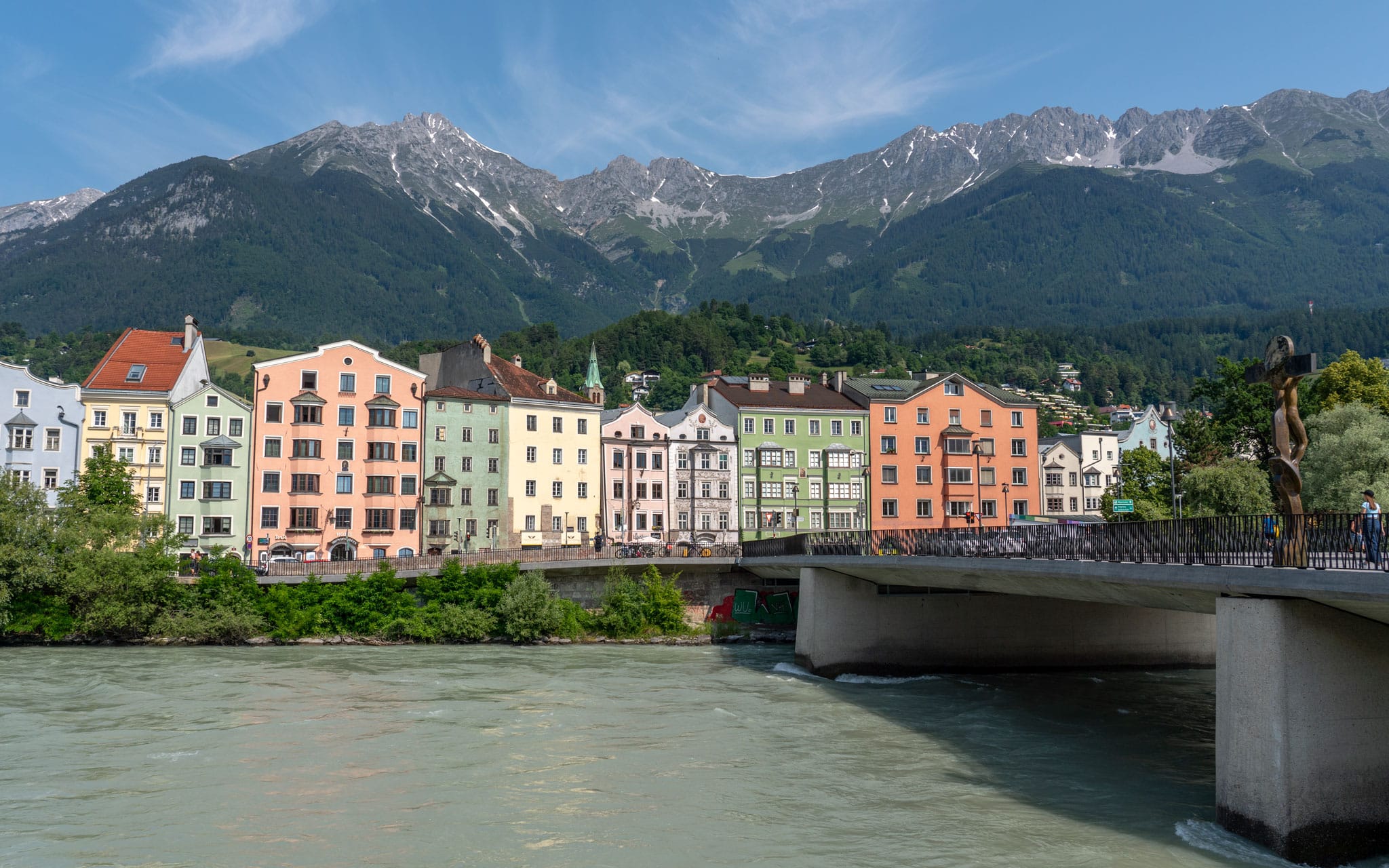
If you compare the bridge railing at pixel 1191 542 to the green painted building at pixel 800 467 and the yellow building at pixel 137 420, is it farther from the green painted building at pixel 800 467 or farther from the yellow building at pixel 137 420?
the yellow building at pixel 137 420

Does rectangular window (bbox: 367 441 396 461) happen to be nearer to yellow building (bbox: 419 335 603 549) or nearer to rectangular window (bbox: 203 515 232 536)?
yellow building (bbox: 419 335 603 549)

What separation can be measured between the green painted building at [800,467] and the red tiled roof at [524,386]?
41.9ft

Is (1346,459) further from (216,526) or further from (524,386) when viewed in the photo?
(216,526)

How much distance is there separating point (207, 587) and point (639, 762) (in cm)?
3701

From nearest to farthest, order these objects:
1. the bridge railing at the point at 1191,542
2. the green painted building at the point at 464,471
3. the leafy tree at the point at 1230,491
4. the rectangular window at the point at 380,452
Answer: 1. the bridge railing at the point at 1191,542
2. the leafy tree at the point at 1230,491
3. the rectangular window at the point at 380,452
4. the green painted building at the point at 464,471

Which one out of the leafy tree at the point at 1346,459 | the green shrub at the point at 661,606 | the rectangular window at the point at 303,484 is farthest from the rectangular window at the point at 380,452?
the leafy tree at the point at 1346,459

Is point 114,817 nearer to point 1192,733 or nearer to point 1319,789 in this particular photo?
point 1319,789

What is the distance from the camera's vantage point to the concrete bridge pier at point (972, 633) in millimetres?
49719

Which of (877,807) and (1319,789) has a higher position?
(1319,789)

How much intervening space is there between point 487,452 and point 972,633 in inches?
1600

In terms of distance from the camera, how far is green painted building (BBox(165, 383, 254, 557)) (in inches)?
2842

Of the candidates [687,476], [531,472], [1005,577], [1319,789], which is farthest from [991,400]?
[1319,789]

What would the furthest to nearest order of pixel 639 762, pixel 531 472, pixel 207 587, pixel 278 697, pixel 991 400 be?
pixel 991 400 < pixel 531 472 < pixel 207 587 < pixel 278 697 < pixel 639 762

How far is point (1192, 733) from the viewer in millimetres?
35781
